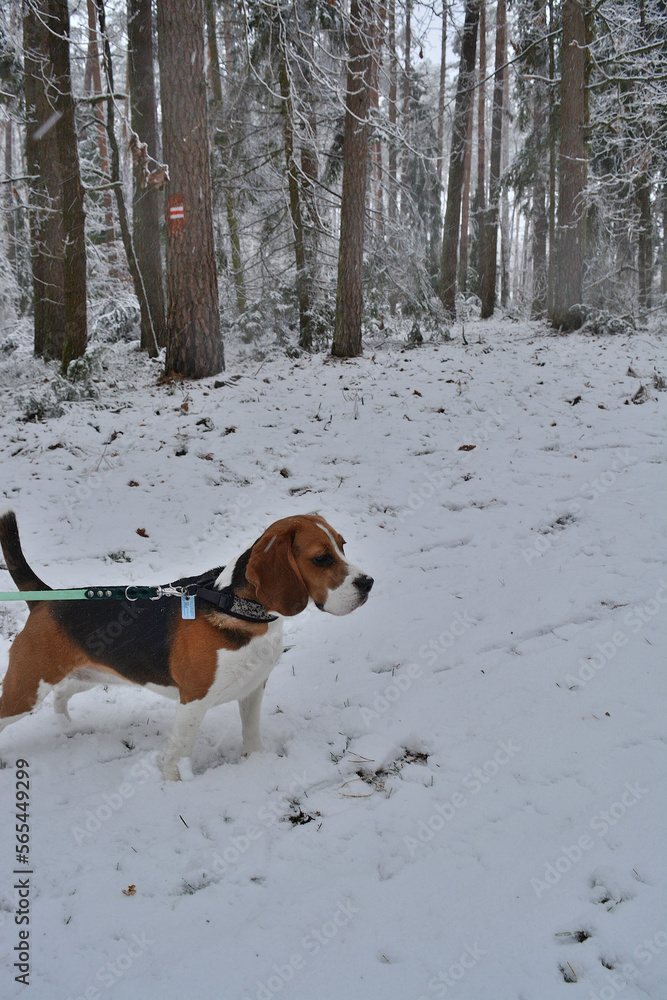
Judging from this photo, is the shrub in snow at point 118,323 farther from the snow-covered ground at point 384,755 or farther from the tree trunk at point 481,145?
the tree trunk at point 481,145

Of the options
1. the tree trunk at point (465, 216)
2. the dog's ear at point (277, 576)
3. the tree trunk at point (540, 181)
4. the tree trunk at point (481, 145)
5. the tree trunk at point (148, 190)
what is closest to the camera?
the dog's ear at point (277, 576)

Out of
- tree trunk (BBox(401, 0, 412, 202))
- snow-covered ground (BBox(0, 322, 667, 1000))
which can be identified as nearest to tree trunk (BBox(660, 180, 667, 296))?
tree trunk (BBox(401, 0, 412, 202))

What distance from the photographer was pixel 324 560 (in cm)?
265

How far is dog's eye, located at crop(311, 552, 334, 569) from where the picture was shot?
264cm

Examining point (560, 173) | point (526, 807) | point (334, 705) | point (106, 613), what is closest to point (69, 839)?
point (106, 613)

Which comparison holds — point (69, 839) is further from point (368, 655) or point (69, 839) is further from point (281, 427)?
point (281, 427)

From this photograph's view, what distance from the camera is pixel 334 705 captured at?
3484 millimetres

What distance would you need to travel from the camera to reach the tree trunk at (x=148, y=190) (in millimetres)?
11445

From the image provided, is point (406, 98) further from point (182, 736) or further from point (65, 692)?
point (182, 736)

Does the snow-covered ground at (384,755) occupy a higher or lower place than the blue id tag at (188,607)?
lower

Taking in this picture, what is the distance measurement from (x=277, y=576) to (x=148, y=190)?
11.2m

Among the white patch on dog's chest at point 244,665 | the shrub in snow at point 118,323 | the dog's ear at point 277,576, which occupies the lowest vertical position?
the white patch on dog's chest at point 244,665

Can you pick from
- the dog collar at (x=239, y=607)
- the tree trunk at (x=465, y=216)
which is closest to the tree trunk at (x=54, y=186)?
the dog collar at (x=239, y=607)

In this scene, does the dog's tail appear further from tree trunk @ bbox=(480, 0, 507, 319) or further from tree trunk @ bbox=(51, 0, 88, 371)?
tree trunk @ bbox=(480, 0, 507, 319)
